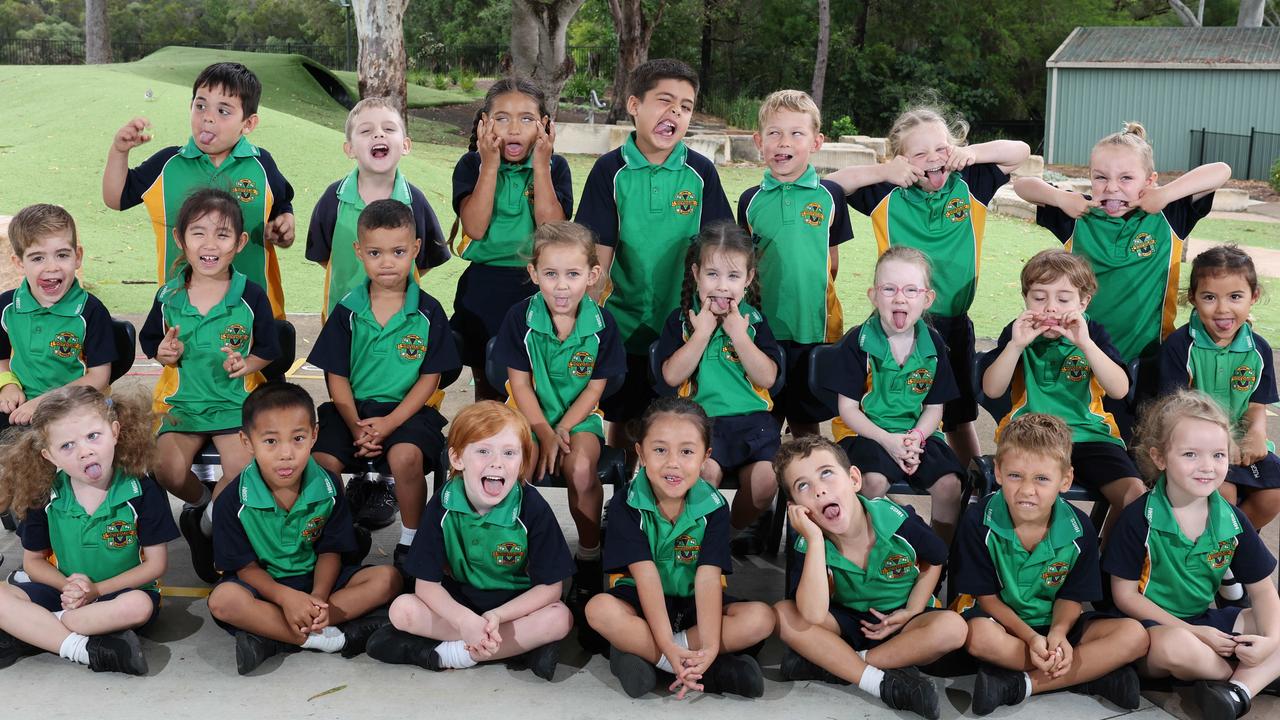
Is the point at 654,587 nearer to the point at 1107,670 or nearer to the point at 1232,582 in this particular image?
the point at 1107,670

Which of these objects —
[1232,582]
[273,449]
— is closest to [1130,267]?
[1232,582]

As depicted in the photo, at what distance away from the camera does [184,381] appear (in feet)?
14.0

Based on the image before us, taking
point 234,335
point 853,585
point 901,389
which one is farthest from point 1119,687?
point 234,335

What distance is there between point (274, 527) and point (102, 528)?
0.51m

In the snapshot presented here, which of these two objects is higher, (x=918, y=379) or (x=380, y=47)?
(x=380, y=47)

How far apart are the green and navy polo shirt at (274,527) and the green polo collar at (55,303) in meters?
1.03

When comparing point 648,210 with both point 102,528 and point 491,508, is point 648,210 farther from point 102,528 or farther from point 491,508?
point 102,528

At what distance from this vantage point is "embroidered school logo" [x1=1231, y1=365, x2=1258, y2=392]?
415 cm

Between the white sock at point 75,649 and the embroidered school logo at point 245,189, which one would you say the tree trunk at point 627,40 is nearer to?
the embroidered school logo at point 245,189

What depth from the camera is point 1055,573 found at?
3586 millimetres

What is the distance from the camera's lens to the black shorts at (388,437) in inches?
163

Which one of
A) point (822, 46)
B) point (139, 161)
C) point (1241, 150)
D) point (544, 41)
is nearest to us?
point (139, 161)

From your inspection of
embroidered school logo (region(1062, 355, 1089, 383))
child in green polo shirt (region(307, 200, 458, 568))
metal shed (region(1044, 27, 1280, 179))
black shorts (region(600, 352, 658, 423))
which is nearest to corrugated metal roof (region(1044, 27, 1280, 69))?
metal shed (region(1044, 27, 1280, 179))

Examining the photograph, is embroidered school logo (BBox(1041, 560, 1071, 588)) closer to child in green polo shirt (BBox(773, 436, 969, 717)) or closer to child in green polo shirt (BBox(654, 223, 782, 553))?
child in green polo shirt (BBox(773, 436, 969, 717))
